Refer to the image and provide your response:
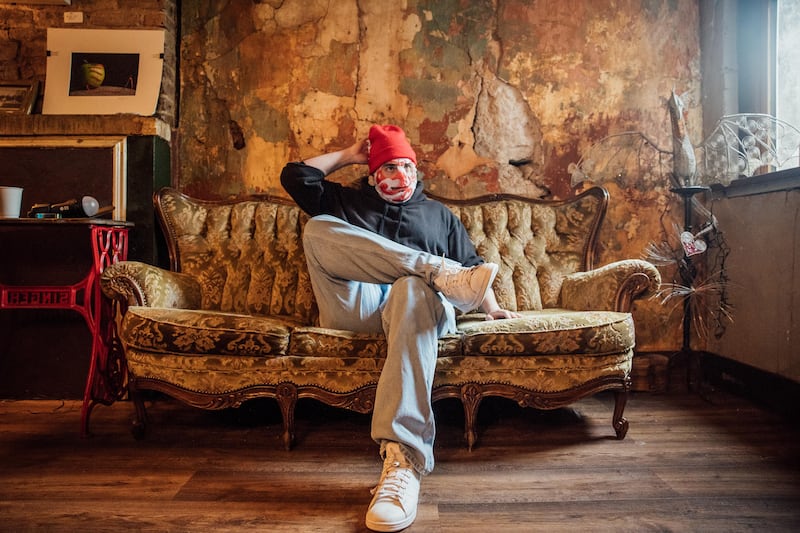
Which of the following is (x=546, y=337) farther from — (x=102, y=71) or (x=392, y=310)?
(x=102, y=71)

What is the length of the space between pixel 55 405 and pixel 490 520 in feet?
7.52

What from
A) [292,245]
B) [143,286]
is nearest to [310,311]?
[292,245]

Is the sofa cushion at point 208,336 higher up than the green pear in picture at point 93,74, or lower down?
lower down

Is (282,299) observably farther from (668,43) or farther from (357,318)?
(668,43)

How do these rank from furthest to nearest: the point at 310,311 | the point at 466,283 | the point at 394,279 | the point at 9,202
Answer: the point at 310,311, the point at 9,202, the point at 394,279, the point at 466,283

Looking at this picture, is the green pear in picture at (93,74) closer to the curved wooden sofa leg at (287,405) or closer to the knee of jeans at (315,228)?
the knee of jeans at (315,228)

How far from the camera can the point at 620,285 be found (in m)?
2.17

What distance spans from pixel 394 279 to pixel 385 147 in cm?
72

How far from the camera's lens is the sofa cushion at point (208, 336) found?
6.37 ft

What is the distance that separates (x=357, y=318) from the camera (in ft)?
6.46

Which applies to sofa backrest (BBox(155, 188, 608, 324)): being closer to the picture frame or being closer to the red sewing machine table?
the red sewing machine table

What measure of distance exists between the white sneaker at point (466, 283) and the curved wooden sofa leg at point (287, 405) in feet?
2.33

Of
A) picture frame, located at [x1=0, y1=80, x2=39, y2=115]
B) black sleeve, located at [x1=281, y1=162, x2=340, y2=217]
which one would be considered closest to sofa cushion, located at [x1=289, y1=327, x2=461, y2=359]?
black sleeve, located at [x1=281, y1=162, x2=340, y2=217]

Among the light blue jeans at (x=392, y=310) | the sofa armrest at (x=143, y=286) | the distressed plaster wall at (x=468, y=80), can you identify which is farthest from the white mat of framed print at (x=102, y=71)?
the light blue jeans at (x=392, y=310)
